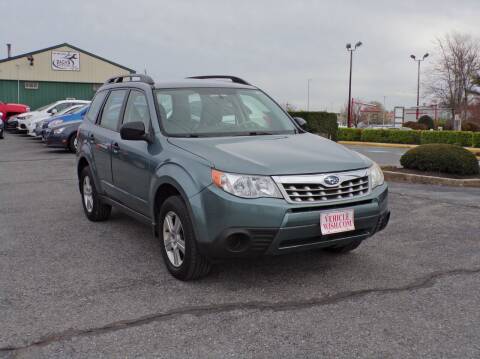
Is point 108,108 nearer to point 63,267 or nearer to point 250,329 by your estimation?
point 63,267

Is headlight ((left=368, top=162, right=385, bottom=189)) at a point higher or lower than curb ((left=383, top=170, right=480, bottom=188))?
higher

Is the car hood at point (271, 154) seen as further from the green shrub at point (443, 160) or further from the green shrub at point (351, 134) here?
the green shrub at point (351, 134)

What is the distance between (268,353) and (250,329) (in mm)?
347

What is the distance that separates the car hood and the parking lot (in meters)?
0.99

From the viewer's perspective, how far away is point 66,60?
37.7 meters

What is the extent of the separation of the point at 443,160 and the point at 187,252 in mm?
8426

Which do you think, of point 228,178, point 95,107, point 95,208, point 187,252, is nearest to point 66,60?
point 95,107

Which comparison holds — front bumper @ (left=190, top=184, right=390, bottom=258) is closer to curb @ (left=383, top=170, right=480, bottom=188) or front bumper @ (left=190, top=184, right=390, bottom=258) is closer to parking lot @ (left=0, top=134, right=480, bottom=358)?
parking lot @ (left=0, top=134, right=480, bottom=358)

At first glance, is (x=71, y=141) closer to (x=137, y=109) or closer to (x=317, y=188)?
(x=137, y=109)

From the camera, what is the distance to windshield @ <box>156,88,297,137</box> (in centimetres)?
492

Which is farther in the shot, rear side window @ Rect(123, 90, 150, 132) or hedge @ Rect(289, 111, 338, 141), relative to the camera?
hedge @ Rect(289, 111, 338, 141)

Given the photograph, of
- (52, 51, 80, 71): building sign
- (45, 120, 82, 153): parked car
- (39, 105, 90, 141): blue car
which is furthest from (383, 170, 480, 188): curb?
(52, 51, 80, 71): building sign

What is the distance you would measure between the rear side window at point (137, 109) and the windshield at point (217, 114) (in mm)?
173

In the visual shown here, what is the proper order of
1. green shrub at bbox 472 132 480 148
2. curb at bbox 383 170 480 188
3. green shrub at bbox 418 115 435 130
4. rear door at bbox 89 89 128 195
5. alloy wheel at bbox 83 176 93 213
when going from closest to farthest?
rear door at bbox 89 89 128 195
alloy wheel at bbox 83 176 93 213
curb at bbox 383 170 480 188
green shrub at bbox 472 132 480 148
green shrub at bbox 418 115 435 130
